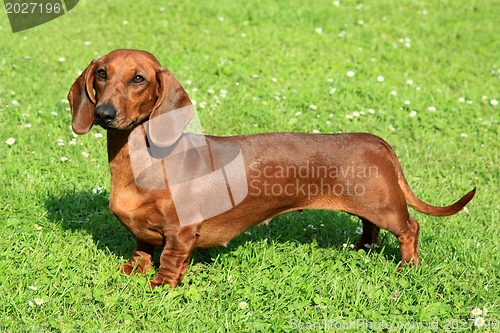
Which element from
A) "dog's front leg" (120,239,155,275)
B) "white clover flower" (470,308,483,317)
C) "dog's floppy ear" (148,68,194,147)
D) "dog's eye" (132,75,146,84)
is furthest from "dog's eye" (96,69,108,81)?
"white clover flower" (470,308,483,317)

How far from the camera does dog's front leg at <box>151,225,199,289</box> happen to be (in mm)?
3316

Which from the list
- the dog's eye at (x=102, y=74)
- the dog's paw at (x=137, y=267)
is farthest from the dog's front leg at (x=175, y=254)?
the dog's eye at (x=102, y=74)

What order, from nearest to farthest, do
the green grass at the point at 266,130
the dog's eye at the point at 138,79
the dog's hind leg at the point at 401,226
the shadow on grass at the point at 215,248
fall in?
the dog's eye at the point at 138,79 → the green grass at the point at 266,130 → the dog's hind leg at the point at 401,226 → the shadow on grass at the point at 215,248

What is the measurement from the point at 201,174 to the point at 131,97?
2.04 feet

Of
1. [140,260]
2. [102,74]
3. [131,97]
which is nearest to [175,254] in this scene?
[140,260]

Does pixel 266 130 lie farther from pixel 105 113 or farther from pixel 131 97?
pixel 105 113

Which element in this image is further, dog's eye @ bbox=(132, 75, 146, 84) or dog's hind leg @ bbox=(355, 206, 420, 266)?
dog's hind leg @ bbox=(355, 206, 420, 266)

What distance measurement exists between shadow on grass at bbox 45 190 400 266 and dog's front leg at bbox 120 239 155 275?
6.6 inches

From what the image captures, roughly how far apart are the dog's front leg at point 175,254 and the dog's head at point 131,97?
20.2 inches

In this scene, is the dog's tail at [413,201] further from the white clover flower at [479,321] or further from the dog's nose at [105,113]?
the dog's nose at [105,113]

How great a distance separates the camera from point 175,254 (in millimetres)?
3369

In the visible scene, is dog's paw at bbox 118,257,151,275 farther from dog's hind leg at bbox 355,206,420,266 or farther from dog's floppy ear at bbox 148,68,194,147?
dog's hind leg at bbox 355,206,420,266

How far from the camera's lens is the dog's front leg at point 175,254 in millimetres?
3316

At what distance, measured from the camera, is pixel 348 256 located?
3.83m
